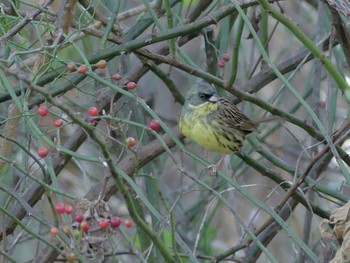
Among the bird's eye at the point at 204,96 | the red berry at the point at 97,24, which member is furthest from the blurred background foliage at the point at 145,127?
the bird's eye at the point at 204,96

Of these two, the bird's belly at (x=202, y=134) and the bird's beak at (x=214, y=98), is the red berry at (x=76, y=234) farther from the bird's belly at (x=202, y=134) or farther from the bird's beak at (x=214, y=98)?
the bird's beak at (x=214, y=98)

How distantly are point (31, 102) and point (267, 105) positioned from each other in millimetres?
1170

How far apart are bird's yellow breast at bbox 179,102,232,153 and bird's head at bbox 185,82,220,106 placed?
35 mm

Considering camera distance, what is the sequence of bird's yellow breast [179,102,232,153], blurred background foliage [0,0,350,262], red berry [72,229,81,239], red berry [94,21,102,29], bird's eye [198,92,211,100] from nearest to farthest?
red berry [72,229,81,239], blurred background foliage [0,0,350,262], red berry [94,21,102,29], bird's yellow breast [179,102,232,153], bird's eye [198,92,211,100]

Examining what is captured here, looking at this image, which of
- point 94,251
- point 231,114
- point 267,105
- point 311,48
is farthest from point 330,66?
point 231,114

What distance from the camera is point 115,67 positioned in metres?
4.98

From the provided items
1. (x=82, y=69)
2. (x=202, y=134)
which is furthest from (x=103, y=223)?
(x=202, y=134)

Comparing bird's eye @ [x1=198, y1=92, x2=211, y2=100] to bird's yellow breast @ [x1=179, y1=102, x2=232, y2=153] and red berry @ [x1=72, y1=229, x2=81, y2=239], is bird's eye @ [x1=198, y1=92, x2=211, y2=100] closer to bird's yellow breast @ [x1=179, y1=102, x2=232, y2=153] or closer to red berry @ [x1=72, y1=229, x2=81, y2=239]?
bird's yellow breast @ [x1=179, y1=102, x2=232, y2=153]

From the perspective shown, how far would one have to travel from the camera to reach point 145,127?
325 cm

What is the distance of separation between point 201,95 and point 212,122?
0.80 ft

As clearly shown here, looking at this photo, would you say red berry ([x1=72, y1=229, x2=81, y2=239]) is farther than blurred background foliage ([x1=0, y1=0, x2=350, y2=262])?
No

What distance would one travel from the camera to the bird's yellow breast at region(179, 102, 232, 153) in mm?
4852

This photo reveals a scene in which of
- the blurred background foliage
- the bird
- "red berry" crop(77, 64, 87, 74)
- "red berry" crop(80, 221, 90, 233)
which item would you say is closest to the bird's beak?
the bird

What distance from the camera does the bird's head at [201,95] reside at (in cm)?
493
